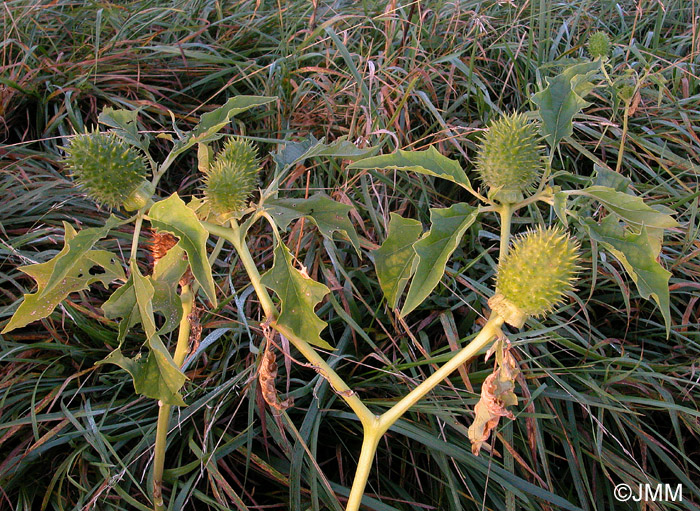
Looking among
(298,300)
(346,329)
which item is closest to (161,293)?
(298,300)

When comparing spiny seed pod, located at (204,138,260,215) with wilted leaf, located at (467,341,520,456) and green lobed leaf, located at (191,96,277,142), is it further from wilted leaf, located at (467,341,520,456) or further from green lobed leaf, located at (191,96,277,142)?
wilted leaf, located at (467,341,520,456)

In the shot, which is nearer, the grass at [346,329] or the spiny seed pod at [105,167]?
the spiny seed pod at [105,167]

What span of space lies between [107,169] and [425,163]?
22.1 inches

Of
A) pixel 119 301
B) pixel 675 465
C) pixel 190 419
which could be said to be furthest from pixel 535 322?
pixel 119 301

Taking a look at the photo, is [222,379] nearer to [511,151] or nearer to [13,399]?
[13,399]

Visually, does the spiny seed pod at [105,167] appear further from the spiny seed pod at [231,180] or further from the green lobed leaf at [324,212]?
the green lobed leaf at [324,212]

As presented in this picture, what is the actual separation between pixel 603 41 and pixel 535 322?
1.10 meters

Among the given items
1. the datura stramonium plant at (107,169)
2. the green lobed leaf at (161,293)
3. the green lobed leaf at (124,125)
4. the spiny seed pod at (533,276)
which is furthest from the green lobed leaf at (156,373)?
the spiny seed pod at (533,276)

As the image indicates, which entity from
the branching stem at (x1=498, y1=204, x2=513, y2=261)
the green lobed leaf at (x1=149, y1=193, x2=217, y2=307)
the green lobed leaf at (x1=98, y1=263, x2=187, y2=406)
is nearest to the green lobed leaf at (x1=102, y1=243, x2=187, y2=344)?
the green lobed leaf at (x1=98, y1=263, x2=187, y2=406)

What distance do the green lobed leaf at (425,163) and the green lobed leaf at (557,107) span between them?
0.60 feet

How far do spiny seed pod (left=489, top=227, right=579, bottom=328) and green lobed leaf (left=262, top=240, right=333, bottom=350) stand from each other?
29 cm

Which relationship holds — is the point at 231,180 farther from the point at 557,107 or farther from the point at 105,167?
the point at 557,107

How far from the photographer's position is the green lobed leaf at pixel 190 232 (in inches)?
33.3

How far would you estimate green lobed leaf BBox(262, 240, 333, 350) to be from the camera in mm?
940
